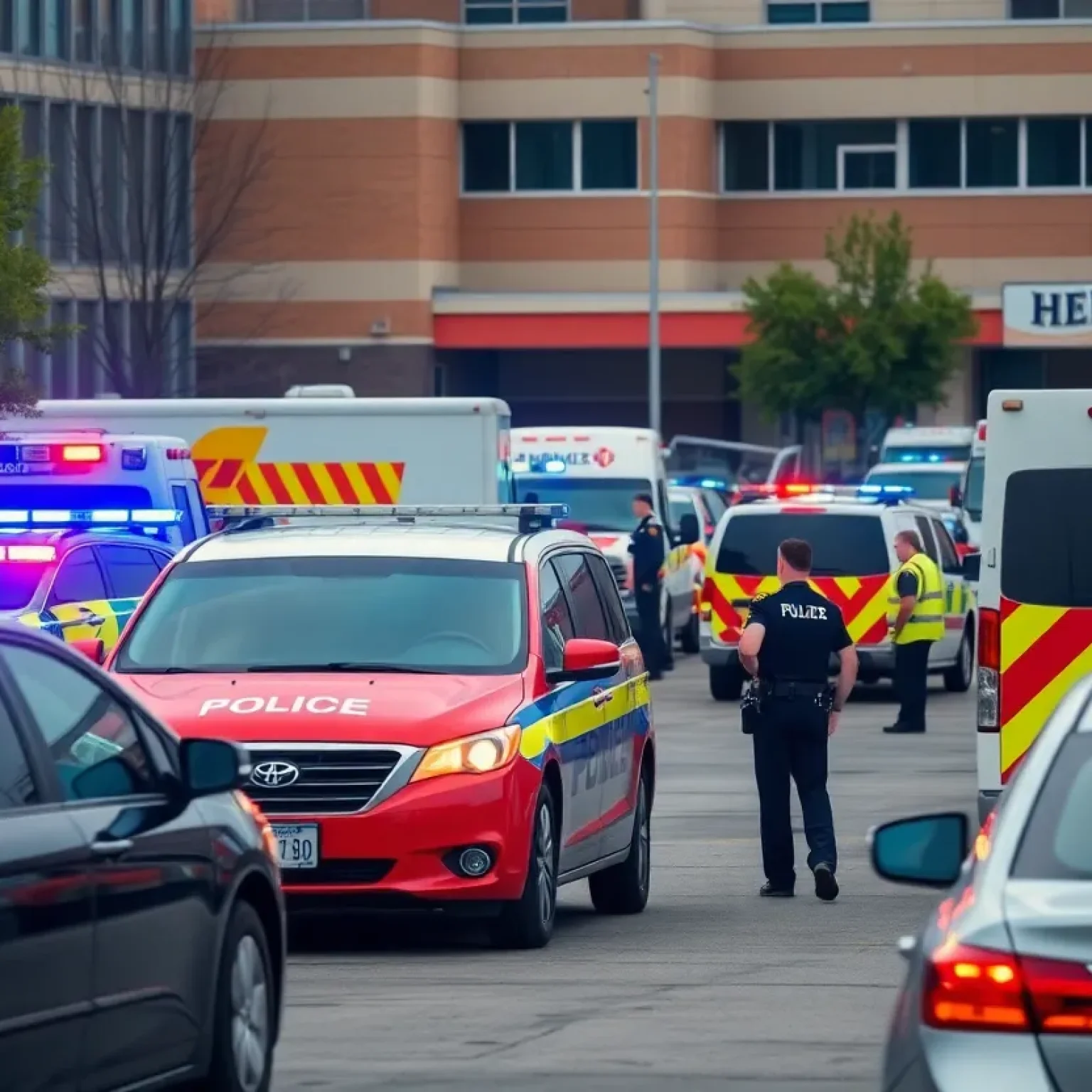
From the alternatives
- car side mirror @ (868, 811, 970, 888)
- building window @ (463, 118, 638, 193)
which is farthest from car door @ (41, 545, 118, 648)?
building window @ (463, 118, 638, 193)

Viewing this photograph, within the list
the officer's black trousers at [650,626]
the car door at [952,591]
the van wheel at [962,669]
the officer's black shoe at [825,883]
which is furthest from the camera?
the officer's black trousers at [650,626]

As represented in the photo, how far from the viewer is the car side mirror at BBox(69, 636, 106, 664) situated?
14127mm

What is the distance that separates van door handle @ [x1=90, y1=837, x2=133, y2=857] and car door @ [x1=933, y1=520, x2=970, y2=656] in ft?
69.2

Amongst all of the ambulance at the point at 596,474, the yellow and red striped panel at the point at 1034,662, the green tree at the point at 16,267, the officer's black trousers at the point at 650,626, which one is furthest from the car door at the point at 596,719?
the ambulance at the point at 596,474

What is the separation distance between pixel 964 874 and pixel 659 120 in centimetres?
5702

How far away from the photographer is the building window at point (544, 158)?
61.9 m

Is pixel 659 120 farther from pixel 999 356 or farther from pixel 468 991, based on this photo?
pixel 468 991

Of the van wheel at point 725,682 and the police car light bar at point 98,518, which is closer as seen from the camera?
the police car light bar at point 98,518

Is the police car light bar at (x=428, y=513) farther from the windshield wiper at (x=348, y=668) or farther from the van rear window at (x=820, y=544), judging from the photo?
the van rear window at (x=820, y=544)

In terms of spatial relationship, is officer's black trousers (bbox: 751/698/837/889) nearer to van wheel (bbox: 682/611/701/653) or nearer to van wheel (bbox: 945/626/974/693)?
van wheel (bbox: 945/626/974/693)

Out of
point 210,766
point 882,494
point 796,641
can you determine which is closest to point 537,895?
point 796,641

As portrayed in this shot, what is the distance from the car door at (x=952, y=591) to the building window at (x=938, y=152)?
116 ft

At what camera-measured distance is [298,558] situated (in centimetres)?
1230

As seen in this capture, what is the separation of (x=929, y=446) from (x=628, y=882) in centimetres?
3239
